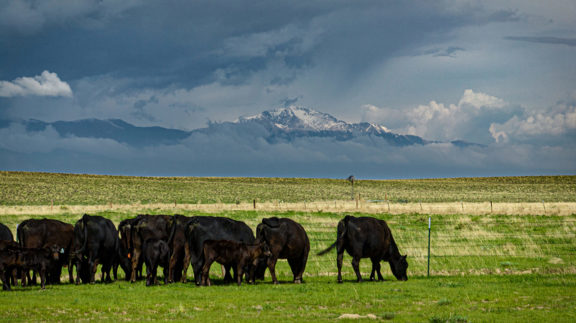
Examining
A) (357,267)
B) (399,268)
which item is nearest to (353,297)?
(357,267)

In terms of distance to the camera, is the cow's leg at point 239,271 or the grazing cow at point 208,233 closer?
the cow's leg at point 239,271

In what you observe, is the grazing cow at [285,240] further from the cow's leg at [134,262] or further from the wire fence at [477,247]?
the cow's leg at [134,262]

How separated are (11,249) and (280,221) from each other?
24.9 feet

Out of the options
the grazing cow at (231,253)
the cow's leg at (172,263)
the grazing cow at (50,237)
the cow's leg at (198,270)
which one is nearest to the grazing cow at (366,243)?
the grazing cow at (231,253)

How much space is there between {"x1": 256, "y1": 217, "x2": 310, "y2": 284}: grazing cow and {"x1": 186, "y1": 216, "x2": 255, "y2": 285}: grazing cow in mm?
757

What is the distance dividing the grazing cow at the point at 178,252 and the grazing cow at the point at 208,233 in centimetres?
39

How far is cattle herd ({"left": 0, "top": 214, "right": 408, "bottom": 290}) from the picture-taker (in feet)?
53.6

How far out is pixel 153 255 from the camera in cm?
1630

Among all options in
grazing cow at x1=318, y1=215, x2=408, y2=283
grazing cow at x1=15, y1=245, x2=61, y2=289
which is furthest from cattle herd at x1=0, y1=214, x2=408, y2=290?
grazing cow at x1=15, y1=245, x2=61, y2=289

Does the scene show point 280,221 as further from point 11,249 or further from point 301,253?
point 11,249

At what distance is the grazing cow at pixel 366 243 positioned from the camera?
672 inches

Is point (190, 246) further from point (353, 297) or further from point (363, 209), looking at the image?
point (363, 209)

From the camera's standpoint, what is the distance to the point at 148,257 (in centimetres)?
1628

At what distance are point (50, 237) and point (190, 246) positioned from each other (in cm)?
461
